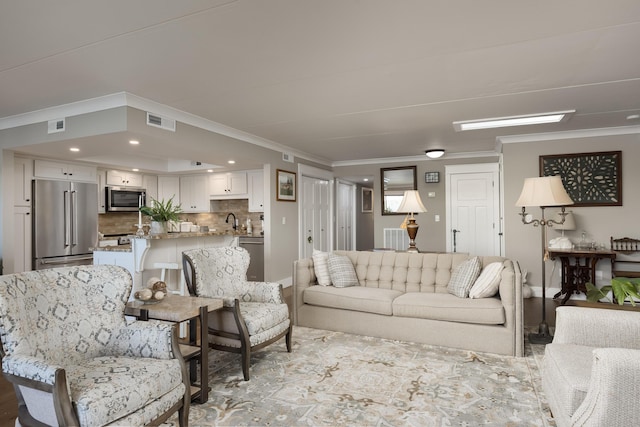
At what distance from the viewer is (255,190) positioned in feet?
23.2

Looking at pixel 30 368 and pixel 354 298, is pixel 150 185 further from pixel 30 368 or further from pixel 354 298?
pixel 30 368

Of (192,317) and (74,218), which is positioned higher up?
(74,218)

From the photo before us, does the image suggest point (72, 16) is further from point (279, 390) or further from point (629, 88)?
point (629, 88)

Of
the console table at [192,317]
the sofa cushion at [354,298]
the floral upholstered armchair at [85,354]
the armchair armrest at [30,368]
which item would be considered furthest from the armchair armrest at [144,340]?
the sofa cushion at [354,298]

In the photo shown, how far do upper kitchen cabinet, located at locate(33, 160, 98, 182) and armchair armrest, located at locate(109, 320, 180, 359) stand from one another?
14.3 ft

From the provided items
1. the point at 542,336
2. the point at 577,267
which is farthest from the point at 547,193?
the point at 577,267

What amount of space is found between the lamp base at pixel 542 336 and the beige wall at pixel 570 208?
7.26 feet

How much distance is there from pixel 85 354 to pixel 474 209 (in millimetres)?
6477

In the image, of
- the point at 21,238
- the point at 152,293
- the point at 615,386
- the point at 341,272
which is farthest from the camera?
the point at 21,238

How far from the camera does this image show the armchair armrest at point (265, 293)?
3.30 metres

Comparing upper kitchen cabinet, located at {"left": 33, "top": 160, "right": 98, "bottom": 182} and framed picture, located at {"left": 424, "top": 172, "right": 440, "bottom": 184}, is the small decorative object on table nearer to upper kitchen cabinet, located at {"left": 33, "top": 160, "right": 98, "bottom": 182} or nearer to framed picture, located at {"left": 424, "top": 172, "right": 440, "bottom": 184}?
upper kitchen cabinet, located at {"left": 33, "top": 160, "right": 98, "bottom": 182}

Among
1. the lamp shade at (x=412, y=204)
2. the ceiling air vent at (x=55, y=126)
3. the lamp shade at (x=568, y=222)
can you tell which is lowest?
the lamp shade at (x=568, y=222)

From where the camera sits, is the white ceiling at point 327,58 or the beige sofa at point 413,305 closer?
the white ceiling at point 327,58

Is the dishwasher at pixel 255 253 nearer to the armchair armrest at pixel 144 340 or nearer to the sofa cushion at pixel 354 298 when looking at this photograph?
the sofa cushion at pixel 354 298
